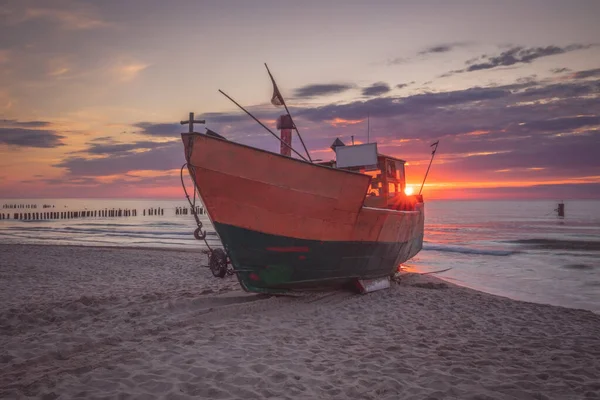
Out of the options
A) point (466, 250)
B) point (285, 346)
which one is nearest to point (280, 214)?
point (285, 346)

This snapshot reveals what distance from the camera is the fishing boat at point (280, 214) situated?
23.9ft

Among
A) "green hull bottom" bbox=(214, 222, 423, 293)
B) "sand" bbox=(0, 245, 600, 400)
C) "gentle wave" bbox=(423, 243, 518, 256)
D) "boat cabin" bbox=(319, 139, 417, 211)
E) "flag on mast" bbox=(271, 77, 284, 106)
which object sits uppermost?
"flag on mast" bbox=(271, 77, 284, 106)

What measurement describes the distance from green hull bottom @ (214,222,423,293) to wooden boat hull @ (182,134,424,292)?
0.8 inches

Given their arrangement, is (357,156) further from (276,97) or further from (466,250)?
(466,250)

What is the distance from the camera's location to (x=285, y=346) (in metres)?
5.42

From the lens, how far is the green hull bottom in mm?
7684

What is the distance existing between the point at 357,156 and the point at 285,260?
4139mm

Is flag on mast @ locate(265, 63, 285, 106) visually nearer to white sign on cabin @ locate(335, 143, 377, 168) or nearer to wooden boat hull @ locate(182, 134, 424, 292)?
wooden boat hull @ locate(182, 134, 424, 292)

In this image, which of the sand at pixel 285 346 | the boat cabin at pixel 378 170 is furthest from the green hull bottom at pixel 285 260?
the boat cabin at pixel 378 170

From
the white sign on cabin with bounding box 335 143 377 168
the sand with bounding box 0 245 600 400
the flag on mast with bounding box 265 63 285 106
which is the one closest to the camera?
the sand with bounding box 0 245 600 400

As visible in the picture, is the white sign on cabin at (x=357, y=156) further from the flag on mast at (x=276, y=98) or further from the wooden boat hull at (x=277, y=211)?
the flag on mast at (x=276, y=98)

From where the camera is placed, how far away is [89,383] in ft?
13.3

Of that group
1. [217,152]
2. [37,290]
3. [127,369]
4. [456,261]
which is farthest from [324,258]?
[456,261]

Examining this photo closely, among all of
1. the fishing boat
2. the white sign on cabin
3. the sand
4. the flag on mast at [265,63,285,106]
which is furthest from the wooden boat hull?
the white sign on cabin
